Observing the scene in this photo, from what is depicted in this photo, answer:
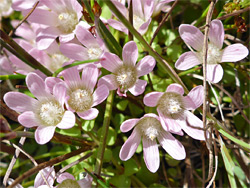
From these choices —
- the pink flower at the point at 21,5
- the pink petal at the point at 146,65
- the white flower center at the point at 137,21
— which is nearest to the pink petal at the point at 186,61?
the pink petal at the point at 146,65

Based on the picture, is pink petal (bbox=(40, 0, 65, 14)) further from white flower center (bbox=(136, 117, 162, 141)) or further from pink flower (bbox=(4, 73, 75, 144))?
white flower center (bbox=(136, 117, 162, 141))

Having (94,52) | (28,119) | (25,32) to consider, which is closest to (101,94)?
(94,52)

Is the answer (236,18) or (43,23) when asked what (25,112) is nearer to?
(43,23)

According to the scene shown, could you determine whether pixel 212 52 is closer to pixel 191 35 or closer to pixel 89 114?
pixel 191 35

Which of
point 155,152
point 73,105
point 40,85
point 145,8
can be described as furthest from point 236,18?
point 40,85

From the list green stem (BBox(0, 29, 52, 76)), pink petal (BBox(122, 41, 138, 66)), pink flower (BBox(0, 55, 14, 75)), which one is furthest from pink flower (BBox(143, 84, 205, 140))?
pink flower (BBox(0, 55, 14, 75))

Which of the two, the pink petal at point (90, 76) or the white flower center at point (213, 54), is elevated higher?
the pink petal at point (90, 76)

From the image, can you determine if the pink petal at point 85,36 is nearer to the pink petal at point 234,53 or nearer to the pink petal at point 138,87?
the pink petal at point 138,87
